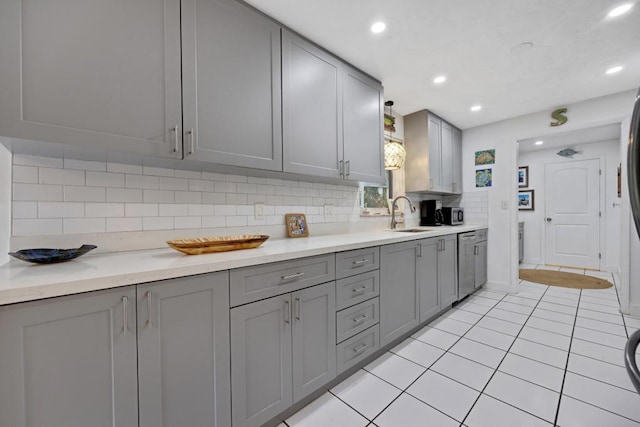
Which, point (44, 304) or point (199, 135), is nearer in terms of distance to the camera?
point (44, 304)

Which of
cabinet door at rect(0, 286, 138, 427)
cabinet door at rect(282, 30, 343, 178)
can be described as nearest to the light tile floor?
cabinet door at rect(0, 286, 138, 427)

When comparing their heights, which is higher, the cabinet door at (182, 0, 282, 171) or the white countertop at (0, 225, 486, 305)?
the cabinet door at (182, 0, 282, 171)

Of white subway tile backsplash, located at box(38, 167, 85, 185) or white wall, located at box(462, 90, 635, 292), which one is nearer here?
white subway tile backsplash, located at box(38, 167, 85, 185)

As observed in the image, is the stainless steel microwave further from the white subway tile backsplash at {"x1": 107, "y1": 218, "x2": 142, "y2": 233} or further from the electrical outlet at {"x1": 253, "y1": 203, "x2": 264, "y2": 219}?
the white subway tile backsplash at {"x1": 107, "y1": 218, "x2": 142, "y2": 233}

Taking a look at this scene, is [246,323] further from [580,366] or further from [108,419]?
[580,366]

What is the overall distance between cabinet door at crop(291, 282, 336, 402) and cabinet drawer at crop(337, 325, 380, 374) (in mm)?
76

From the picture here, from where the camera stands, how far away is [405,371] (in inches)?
71.2

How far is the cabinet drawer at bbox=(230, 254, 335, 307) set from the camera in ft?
3.83

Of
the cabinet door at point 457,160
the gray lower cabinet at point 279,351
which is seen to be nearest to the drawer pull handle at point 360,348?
the gray lower cabinet at point 279,351

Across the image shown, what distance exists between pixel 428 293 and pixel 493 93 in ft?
7.28

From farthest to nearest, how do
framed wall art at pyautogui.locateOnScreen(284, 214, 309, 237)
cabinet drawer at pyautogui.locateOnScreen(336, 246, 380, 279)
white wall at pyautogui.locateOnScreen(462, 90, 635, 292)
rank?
white wall at pyautogui.locateOnScreen(462, 90, 635, 292) < framed wall art at pyautogui.locateOnScreen(284, 214, 309, 237) < cabinet drawer at pyautogui.locateOnScreen(336, 246, 380, 279)

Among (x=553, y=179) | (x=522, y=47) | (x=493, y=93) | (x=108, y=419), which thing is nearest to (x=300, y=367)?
(x=108, y=419)

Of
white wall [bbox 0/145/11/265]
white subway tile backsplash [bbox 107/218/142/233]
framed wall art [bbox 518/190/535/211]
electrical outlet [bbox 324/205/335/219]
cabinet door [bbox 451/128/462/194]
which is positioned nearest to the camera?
white wall [bbox 0/145/11/265]

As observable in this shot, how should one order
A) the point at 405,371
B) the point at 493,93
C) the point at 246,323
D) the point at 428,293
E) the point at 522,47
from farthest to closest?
the point at 493,93, the point at 428,293, the point at 522,47, the point at 405,371, the point at 246,323
